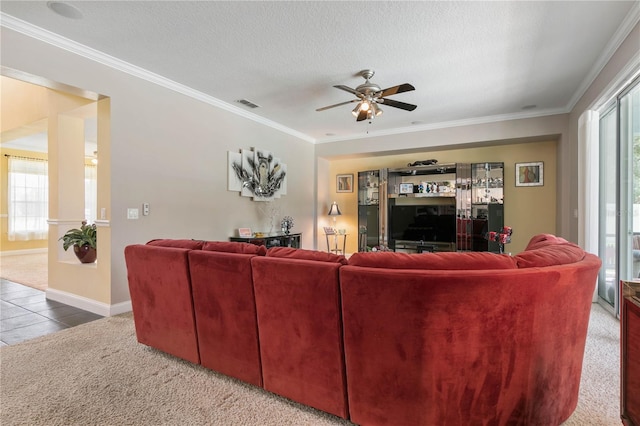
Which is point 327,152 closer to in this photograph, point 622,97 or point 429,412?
point 622,97

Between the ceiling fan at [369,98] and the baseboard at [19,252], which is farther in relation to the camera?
the baseboard at [19,252]

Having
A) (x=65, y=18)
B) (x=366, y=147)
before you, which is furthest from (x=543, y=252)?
(x=366, y=147)

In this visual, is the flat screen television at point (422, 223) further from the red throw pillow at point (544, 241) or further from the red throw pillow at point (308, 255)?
the red throw pillow at point (308, 255)

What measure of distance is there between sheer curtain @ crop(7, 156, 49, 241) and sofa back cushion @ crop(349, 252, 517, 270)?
8.27 m

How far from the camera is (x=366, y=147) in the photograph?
6051mm

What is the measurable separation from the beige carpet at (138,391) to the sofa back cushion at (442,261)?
88 cm

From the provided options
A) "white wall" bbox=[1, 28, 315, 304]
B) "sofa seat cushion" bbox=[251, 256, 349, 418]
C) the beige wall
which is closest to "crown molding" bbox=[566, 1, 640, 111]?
the beige wall

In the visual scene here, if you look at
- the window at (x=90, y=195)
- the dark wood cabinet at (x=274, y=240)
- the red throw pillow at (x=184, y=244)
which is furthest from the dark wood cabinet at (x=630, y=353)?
the window at (x=90, y=195)

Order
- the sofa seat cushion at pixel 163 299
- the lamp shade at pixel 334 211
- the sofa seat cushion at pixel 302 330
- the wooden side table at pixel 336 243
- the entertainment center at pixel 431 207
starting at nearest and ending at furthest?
the sofa seat cushion at pixel 302 330
the sofa seat cushion at pixel 163 299
the entertainment center at pixel 431 207
the lamp shade at pixel 334 211
the wooden side table at pixel 336 243

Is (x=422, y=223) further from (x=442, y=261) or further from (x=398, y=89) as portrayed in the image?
(x=442, y=261)

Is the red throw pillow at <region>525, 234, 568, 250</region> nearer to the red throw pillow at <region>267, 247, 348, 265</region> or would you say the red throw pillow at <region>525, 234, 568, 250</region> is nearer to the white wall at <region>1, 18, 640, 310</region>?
the red throw pillow at <region>267, 247, 348, 265</region>

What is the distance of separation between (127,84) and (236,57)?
1.27 metres

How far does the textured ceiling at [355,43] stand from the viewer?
237 cm

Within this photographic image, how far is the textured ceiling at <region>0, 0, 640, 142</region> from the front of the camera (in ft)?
7.76
